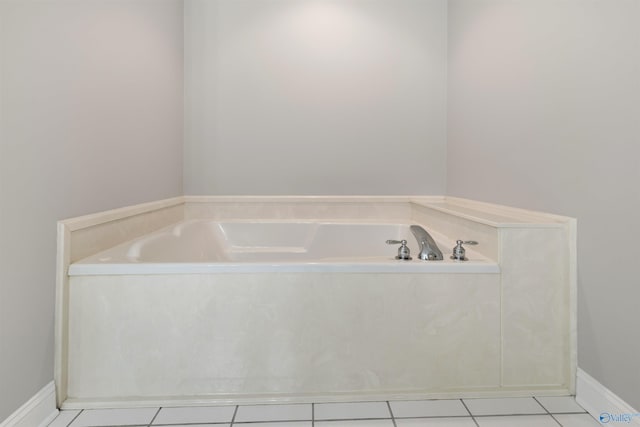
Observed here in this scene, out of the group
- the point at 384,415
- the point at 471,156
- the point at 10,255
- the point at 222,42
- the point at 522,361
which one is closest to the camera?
the point at 10,255

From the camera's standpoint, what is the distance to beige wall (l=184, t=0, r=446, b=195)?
262 centimetres

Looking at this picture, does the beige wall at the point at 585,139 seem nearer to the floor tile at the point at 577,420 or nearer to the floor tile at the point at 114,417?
the floor tile at the point at 577,420

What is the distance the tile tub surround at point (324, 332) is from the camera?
1271mm

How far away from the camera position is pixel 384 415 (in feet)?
4.03

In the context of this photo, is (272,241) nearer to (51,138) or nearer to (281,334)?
(281,334)

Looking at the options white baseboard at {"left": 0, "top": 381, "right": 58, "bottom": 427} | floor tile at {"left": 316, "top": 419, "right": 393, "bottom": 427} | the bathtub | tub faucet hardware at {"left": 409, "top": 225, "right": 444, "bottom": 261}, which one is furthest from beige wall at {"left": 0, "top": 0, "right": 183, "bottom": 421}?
tub faucet hardware at {"left": 409, "top": 225, "right": 444, "bottom": 261}

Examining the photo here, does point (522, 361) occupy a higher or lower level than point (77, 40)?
lower

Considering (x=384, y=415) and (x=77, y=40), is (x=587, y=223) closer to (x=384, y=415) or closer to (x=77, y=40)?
(x=384, y=415)

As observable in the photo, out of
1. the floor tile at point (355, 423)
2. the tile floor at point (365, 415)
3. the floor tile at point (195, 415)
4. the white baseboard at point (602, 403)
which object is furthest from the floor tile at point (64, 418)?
the white baseboard at point (602, 403)

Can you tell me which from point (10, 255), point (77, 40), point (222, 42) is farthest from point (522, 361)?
point (222, 42)

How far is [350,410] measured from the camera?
4.12 feet

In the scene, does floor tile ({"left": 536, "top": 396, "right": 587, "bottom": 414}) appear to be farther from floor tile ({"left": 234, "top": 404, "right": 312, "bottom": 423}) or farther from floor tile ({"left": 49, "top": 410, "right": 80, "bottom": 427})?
floor tile ({"left": 49, "top": 410, "right": 80, "bottom": 427})

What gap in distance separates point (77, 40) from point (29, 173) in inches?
24.0

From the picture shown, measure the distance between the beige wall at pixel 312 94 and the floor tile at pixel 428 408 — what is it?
162 centimetres
